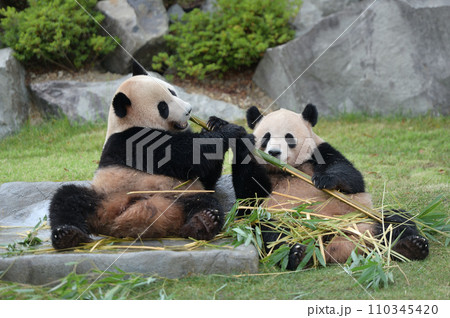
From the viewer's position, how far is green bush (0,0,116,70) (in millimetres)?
8570

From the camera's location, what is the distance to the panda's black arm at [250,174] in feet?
13.5

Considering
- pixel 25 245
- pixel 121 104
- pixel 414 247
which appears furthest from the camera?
pixel 121 104

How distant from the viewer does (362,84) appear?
8.50 meters

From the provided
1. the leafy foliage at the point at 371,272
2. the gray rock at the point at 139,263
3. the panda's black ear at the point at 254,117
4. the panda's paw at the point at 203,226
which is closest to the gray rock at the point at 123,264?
the gray rock at the point at 139,263

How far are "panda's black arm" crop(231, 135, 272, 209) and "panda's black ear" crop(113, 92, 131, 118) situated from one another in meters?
0.85

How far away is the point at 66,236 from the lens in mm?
3406

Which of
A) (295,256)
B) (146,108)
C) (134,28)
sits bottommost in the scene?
(295,256)

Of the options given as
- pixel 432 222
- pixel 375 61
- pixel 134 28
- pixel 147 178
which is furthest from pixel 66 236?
pixel 134 28

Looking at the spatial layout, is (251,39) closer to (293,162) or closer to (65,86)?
(65,86)

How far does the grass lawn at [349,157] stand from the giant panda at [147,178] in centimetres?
50

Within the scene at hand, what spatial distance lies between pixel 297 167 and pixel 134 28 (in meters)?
6.15

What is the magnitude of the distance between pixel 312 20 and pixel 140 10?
3.04 metres

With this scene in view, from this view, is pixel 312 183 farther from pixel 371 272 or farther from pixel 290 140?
pixel 371 272

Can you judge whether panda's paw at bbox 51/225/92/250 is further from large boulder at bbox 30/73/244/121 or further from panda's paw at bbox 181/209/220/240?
large boulder at bbox 30/73/244/121
